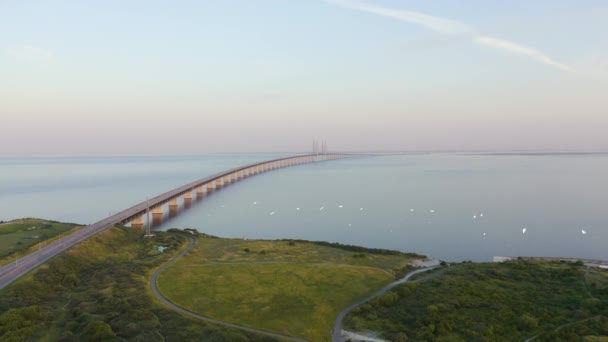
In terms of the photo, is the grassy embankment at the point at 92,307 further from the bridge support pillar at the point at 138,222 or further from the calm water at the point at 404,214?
the calm water at the point at 404,214

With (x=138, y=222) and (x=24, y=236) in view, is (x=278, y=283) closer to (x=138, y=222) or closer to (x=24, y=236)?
(x=24, y=236)

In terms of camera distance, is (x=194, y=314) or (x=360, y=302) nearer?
(x=194, y=314)

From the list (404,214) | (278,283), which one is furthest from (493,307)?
(404,214)

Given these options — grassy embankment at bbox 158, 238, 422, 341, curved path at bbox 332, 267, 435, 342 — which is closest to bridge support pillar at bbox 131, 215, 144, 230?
grassy embankment at bbox 158, 238, 422, 341

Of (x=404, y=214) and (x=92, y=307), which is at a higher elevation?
(x=92, y=307)

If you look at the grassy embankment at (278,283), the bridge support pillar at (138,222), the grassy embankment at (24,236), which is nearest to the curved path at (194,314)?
the grassy embankment at (278,283)

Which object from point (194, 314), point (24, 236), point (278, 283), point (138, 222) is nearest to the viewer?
point (194, 314)

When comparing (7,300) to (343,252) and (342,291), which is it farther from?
(343,252)
